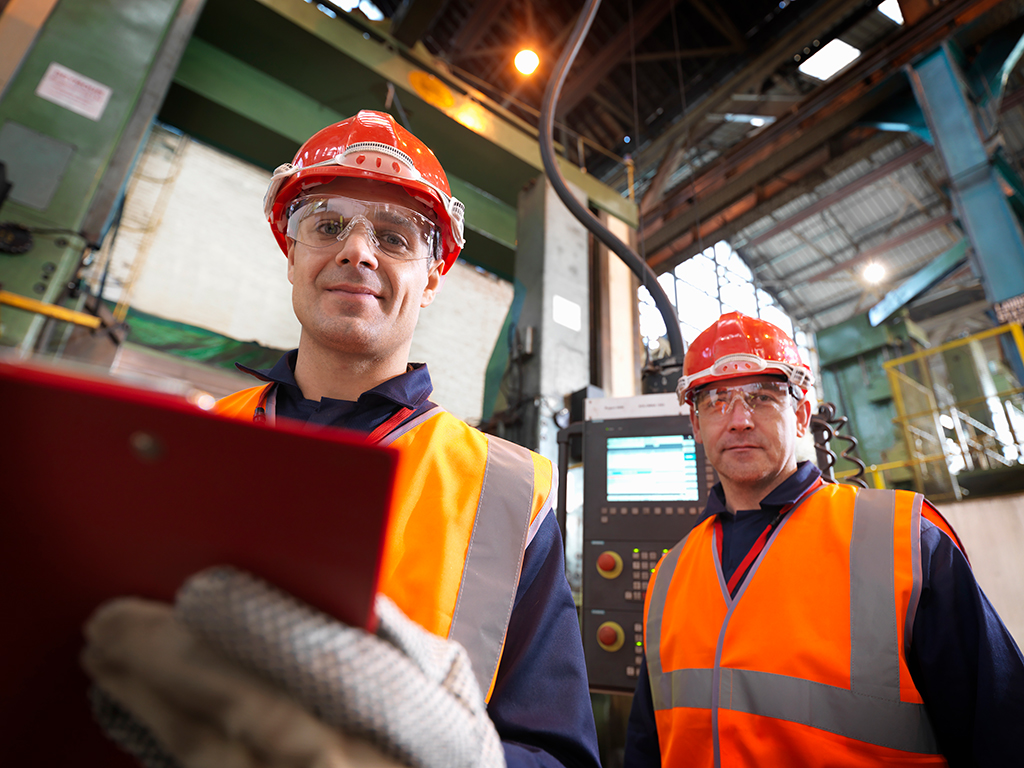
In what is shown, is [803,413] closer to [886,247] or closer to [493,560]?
[493,560]

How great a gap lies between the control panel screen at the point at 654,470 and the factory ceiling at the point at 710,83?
2741 mm

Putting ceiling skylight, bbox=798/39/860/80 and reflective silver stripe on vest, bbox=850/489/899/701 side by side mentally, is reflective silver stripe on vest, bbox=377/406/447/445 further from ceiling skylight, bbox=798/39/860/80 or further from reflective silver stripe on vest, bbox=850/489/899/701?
ceiling skylight, bbox=798/39/860/80

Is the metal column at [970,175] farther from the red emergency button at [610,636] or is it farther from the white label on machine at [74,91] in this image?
the white label on machine at [74,91]

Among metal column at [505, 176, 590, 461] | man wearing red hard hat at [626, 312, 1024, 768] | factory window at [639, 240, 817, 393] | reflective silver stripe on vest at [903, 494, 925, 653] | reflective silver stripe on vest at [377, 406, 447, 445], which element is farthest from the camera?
factory window at [639, 240, 817, 393]

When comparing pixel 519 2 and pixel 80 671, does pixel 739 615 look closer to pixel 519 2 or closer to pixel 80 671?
pixel 80 671

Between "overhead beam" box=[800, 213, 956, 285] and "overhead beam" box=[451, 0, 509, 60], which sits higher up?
"overhead beam" box=[800, 213, 956, 285]

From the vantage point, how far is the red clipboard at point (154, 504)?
40 centimetres

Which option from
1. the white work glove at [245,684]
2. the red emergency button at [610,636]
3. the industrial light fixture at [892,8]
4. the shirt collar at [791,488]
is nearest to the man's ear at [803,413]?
the shirt collar at [791,488]

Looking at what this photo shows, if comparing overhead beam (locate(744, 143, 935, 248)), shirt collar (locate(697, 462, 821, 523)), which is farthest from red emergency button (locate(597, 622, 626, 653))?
overhead beam (locate(744, 143, 935, 248))

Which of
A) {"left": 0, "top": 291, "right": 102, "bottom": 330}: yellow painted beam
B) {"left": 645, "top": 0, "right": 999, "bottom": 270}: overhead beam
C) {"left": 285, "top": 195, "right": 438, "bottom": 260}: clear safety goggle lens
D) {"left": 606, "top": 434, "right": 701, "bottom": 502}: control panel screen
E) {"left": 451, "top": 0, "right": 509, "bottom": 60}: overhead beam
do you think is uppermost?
{"left": 451, "top": 0, "right": 509, "bottom": 60}: overhead beam

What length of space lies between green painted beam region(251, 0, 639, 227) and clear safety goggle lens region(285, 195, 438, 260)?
3.06 metres

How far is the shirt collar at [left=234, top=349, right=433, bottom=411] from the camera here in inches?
47.6

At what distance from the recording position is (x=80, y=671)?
0.50 metres

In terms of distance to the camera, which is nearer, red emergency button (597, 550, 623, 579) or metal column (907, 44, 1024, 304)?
red emergency button (597, 550, 623, 579)
